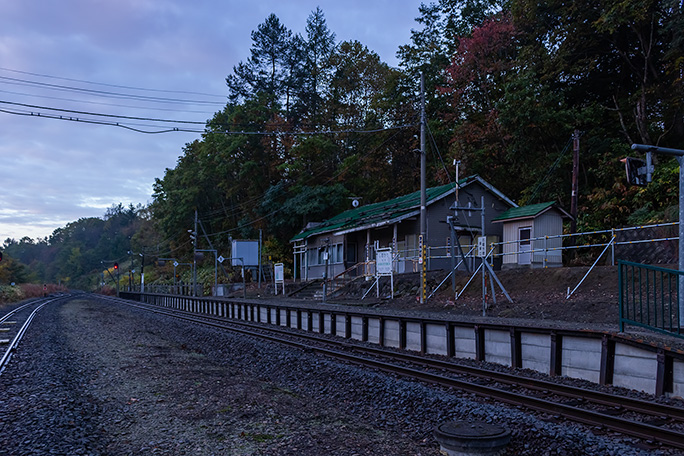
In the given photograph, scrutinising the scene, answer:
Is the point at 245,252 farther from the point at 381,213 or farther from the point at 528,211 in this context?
the point at 528,211

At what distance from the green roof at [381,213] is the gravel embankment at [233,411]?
17.3 m

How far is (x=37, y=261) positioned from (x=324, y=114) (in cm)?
16636

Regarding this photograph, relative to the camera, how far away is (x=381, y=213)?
32875 millimetres

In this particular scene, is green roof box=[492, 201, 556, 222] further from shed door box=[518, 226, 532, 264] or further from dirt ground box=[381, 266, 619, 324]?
dirt ground box=[381, 266, 619, 324]

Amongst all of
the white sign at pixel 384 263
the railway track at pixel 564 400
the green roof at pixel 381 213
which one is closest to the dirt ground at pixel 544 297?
the white sign at pixel 384 263

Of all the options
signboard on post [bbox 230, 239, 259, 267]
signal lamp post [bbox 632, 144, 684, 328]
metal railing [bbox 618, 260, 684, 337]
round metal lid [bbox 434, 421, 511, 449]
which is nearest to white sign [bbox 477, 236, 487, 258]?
signal lamp post [bbox 632, 144, 684, 328]

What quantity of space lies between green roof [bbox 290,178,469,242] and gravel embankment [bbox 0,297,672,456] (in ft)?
56.6

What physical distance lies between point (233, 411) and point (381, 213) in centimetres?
2528

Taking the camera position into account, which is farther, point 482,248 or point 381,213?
point 381,213

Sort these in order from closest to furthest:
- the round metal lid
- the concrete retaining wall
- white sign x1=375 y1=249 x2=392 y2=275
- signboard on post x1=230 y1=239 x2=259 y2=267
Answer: the round metal lid < the concrete retaining wall < white sign x1=375 y1=249 x2=392 y2=275 < signboard on post x1=230 y1=239 x2=259 y2=267

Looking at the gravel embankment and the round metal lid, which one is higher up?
the round metal lid

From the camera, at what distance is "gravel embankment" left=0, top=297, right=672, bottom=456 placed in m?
6.43

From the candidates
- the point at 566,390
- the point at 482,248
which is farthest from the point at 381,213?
the point at 566,390

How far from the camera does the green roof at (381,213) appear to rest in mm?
29969
